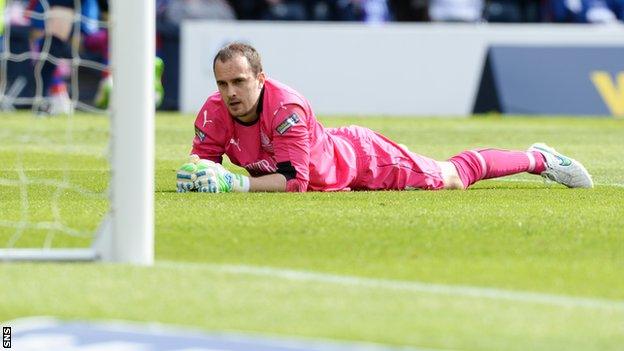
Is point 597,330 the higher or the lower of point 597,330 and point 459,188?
the higher

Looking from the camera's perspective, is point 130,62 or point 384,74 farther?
point 384,74

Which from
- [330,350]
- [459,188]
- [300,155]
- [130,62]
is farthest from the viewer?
[459,188]

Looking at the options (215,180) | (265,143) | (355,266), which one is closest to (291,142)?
(265,143)

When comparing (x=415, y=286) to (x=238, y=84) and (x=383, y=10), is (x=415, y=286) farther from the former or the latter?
(x=383, y=10)

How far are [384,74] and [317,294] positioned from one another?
43.2ft

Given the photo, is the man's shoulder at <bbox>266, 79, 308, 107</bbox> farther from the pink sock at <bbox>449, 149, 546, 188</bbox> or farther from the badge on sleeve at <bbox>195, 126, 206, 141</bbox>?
the pink sock at <bbox>449, 149, 546, 188</bbox>

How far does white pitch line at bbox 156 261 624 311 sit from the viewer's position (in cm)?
468

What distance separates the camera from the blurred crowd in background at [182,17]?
52.3 ft

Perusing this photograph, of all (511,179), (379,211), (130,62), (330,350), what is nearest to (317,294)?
(330,350)

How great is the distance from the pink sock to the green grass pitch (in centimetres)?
14

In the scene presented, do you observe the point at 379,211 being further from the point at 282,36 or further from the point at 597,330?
the point at 282,36

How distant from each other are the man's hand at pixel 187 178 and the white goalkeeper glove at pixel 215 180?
0.02m

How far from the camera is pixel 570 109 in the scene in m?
17.6

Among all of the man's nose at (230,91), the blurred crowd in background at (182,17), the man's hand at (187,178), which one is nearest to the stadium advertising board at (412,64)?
the blurred crowd in background at (182,17)
